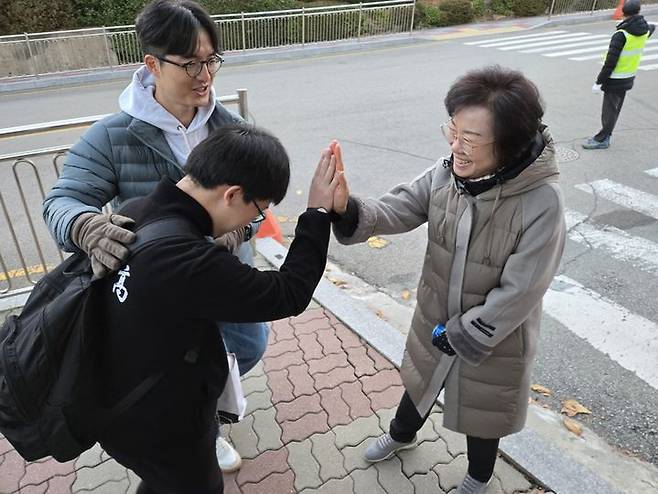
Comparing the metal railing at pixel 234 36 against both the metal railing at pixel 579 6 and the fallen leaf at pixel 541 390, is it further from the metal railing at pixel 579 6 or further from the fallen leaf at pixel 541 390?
the fallen leaf at pixel 541 390

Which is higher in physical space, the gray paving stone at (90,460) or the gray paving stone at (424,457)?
the gray paving stone at (424,457)

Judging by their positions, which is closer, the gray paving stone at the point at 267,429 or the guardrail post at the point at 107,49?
the gray paving stone at the point at 267,429

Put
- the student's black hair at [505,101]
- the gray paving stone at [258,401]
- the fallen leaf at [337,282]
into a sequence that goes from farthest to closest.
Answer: the fallen leaf at [337,282] < the gray paving stone at [258,401] < the student's black hair at [505,101]

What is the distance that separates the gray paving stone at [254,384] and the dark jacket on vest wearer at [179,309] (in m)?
1.39

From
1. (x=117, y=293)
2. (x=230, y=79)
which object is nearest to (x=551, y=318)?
(x=117, y=293)

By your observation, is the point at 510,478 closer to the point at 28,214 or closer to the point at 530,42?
the point at 28,214

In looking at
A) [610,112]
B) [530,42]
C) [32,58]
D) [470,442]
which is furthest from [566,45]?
[470,442]

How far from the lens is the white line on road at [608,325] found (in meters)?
3.43

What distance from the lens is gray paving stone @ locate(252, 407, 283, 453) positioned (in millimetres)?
2715

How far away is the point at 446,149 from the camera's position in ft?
23.7

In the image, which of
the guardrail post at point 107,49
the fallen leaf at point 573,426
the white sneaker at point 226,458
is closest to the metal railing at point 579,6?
the guardrail post at point 107,49

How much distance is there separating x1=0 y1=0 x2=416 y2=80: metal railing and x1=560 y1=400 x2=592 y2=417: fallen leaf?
12534 mm

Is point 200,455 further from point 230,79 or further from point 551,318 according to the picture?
point 230,79

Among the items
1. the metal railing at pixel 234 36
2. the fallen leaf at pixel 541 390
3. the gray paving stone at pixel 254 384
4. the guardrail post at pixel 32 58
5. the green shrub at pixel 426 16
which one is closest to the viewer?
the gray paving stone at pixel 254 384
